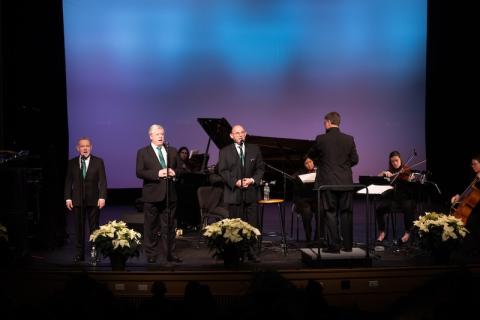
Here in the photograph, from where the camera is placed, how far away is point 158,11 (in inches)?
435

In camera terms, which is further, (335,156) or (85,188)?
(85,188)

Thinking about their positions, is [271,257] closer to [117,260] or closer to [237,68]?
[117,260]

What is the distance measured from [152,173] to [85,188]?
0.96 meters

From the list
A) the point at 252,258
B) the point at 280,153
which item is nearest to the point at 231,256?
the point at 252,258

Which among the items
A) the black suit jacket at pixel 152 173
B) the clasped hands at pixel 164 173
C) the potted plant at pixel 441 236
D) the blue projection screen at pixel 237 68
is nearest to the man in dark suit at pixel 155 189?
the black suit jacket at pixel 152 173

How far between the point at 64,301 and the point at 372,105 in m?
9.47

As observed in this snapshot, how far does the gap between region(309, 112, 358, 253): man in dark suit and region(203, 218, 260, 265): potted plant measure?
848 mm

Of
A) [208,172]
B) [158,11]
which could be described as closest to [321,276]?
[208,172]

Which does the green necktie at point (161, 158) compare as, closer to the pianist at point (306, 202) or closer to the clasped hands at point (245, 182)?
the clasped hands at point (245, 182)

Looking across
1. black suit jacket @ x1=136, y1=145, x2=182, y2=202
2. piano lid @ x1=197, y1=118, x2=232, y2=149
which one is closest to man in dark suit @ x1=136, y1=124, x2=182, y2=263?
black suit jacket @ x1=136, y1=145, x2=182, y2=202

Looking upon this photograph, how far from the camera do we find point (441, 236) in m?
5.80

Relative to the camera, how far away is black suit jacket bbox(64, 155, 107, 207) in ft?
22.2

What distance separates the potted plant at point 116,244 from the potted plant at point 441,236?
2938 mm

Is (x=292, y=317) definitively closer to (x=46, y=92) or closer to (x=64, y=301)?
(x=64, y=301)
